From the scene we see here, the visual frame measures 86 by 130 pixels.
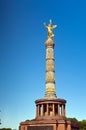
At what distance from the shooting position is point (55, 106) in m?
31.9

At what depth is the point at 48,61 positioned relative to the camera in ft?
113

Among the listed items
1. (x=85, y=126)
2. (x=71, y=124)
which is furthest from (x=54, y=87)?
(x=85, y=126)

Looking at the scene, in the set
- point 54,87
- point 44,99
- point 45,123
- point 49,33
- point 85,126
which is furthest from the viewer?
point 85,126

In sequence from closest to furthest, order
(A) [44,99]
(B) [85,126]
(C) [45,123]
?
(C) [45,123] < (A) [44,99] < (B) [85,126]

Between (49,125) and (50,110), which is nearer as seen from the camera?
(49,125)

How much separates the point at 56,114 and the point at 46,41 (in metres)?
9.94

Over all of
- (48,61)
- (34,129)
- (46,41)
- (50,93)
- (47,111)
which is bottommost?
(34,129)

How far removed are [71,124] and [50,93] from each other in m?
5.04

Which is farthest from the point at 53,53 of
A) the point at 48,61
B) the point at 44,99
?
the point at 44,99

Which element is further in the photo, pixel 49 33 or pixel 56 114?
pixel 49 33

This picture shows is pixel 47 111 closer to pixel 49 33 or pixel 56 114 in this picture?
pixel 56 114

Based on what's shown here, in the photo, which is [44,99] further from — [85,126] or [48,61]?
[85,126]

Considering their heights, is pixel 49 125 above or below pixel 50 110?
below

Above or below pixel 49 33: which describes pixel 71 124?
below
